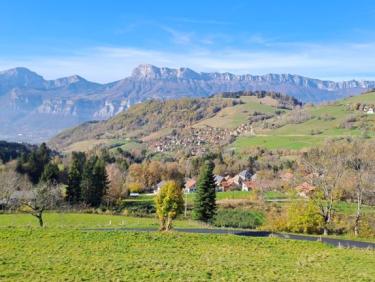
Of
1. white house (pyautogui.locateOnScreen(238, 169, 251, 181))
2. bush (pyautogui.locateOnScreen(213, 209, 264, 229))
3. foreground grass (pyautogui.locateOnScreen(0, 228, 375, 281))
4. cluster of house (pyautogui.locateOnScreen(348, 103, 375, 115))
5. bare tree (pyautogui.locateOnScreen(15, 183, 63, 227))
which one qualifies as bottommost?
bush (pyautogui.locateOnScreen(213, 209, 264, 229))

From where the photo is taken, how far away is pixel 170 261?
64.7 ft

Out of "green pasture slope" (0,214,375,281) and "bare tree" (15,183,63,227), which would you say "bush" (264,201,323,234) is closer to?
"green pasture slope" (0,214,375,281)

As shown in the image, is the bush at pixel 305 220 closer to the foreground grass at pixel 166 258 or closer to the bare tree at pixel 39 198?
the foreground grass at pixel 166 258

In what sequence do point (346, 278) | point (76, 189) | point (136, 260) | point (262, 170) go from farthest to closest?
point (262, 170), point (76, 189), point (136, 260), point (346, 278)

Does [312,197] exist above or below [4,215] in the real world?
above

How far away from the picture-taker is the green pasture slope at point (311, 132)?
14262 centimetres

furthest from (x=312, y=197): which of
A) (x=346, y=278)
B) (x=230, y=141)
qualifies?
(x=230, y=141)

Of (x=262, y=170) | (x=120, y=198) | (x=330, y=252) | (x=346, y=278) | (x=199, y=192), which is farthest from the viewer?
(x=262, y=170)

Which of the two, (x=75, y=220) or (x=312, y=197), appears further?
(x=75, y=220)

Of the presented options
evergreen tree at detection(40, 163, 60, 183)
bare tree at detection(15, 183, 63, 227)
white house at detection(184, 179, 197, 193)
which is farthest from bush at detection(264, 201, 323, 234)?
white house at detection(184, 179, 197, 193)

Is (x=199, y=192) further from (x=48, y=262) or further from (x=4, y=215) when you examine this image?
(x=48, y=262)

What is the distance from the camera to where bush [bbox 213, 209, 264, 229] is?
60.4 meters

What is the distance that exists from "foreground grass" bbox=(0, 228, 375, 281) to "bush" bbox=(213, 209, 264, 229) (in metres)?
32.5

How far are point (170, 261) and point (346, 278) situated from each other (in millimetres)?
7358
